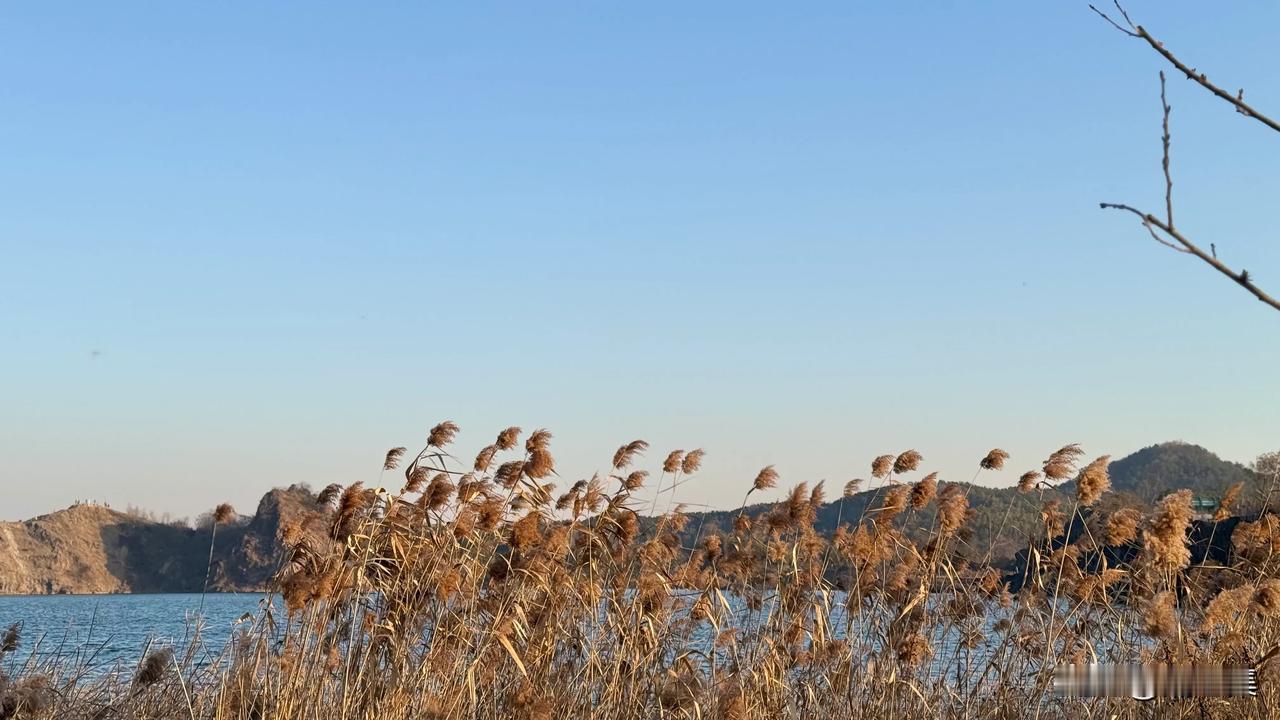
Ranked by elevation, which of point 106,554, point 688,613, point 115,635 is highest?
point 688,613

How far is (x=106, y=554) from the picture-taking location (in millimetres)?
114812

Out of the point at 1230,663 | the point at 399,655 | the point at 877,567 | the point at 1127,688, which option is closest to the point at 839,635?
the point at 877,567

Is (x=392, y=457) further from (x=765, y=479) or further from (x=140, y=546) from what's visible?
(x=140, y=546)

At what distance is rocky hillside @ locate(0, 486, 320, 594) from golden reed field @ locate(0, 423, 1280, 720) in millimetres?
82776

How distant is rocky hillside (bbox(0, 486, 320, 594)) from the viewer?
98312mm

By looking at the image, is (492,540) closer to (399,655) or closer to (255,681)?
(399,655)

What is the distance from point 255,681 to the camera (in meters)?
6.25

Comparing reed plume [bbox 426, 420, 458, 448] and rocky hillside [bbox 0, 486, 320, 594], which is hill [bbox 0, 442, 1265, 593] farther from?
reed plume [bbox 426, 420, 458, 448]

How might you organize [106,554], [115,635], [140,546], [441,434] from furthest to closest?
[106,554], [140,546], [115,635], [441,434]

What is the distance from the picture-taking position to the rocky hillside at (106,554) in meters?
98.3

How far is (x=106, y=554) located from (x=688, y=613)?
→ 4745 inches

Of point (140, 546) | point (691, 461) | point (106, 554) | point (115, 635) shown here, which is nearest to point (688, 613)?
point (691, 461)

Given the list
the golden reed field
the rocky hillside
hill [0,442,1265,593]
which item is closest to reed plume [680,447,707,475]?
the golden reed field

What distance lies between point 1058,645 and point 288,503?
15.8 ft
